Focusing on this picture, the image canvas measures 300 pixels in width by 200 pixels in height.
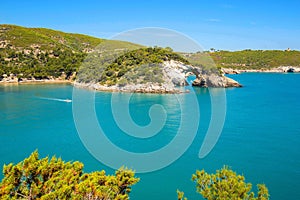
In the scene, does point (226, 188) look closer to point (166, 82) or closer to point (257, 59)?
point (166, 82)

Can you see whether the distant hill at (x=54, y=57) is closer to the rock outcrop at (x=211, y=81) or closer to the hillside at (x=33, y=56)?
the hillside at (x=33, y=56)

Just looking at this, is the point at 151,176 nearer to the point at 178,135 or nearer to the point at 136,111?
the point at 178,135

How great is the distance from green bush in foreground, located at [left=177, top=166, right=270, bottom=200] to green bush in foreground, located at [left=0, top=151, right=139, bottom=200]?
2.46 m

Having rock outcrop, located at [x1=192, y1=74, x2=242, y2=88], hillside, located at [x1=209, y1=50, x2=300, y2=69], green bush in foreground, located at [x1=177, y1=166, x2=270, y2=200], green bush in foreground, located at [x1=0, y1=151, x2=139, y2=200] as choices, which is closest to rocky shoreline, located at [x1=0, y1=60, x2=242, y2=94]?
rock outcrop, located at [x1=192, y1=74, x2=242, y2=88]

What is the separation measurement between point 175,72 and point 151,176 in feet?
126

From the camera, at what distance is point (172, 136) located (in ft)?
78.8

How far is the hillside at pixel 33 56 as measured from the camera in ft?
201

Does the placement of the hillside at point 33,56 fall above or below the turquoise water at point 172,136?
above

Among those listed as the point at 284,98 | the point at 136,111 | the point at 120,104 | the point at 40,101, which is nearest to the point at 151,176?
the point at 136,111

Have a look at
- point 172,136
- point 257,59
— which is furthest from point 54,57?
point 257,59

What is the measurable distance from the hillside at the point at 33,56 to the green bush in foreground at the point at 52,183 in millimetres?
51686

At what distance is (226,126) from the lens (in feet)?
90.6

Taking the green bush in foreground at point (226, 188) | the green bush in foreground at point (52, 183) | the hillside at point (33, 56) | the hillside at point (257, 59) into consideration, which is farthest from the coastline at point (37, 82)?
the hillside at point (257, 59)

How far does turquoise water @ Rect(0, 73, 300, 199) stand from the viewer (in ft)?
53.2
